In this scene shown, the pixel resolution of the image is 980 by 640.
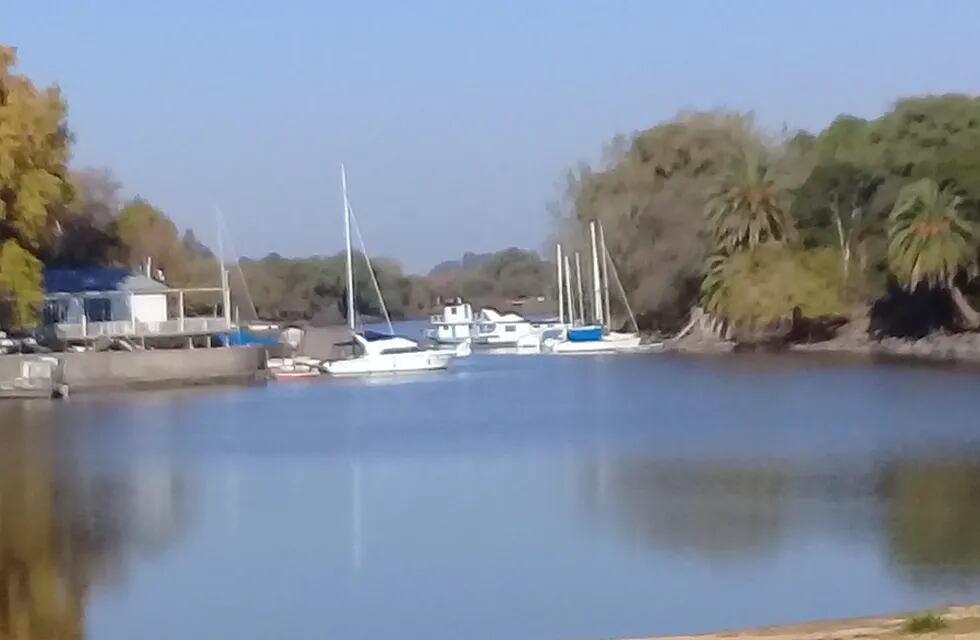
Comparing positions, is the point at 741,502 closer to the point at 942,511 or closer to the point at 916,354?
the point at 942,511

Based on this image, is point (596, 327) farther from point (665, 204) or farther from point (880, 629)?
point (880, 629)

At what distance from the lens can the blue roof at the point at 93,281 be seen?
2817 inches

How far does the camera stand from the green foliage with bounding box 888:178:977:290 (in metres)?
71.3

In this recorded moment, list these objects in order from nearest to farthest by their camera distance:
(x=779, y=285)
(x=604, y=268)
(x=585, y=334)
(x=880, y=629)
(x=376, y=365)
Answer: (x=880, y=629) → (x=376, y=365) → (x=779, y=285) → (x=585, y=334) → (x=604, y=268)

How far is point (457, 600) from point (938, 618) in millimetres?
7449

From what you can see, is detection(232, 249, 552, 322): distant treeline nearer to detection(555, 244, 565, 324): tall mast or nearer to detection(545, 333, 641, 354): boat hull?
detection(555, 244, 565, 324): tall mast

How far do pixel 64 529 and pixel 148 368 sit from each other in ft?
120

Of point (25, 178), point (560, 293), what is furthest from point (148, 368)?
point (560, 293)

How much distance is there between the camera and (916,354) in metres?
74.4

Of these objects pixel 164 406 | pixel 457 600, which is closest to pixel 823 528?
pixel 457 600

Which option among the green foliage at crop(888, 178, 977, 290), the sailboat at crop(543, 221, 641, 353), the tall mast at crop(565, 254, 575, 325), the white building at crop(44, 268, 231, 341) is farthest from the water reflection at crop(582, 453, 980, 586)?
the tall mast at crop(565, 254, 575, 325)

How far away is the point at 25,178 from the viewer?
59562 millimetres

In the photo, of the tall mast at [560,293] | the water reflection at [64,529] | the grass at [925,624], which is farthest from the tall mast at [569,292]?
the grass at [925,624]

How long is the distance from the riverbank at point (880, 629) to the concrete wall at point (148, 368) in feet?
163
